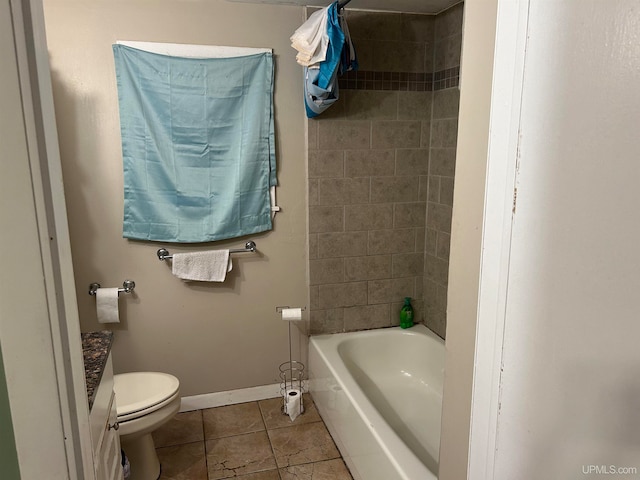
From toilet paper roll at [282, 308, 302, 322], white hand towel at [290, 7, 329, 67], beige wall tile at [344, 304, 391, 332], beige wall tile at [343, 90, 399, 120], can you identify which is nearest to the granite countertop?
toilet paper roll at [282, 308, 302, 322]

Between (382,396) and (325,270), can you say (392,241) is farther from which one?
(382,396)

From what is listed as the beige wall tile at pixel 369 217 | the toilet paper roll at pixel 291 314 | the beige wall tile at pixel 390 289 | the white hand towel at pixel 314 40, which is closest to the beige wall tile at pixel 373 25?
the white hand towel at pixel 314 40

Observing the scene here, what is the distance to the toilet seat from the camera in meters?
2.09

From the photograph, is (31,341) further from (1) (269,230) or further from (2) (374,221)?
(2) (374,221)

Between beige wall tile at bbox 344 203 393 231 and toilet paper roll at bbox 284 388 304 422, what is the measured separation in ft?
3.36

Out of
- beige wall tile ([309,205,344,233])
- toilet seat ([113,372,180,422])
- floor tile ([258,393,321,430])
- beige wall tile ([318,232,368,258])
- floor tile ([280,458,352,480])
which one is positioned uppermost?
beige wall tile ([309,205,344,233])

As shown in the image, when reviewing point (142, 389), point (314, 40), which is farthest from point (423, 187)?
point (142, 389)

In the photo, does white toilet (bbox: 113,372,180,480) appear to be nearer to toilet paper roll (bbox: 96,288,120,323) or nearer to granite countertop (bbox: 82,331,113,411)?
toilet paper roll (bbox: 96,288,120,323)

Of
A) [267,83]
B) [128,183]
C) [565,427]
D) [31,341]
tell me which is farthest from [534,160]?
[128,183]

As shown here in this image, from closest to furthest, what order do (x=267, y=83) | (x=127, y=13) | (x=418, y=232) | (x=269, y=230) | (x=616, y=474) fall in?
(x=616, y=474), (x=127, y=13), (x=267, y=83), (x=269, y=230), (x=418, y=232)

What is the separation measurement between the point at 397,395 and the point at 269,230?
4.05 ft

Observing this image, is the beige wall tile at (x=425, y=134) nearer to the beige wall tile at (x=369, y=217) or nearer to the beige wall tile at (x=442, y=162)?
the beige wall tile at (x=442, y=162)

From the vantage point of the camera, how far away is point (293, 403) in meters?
2.75

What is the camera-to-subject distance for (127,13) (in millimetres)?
2359
